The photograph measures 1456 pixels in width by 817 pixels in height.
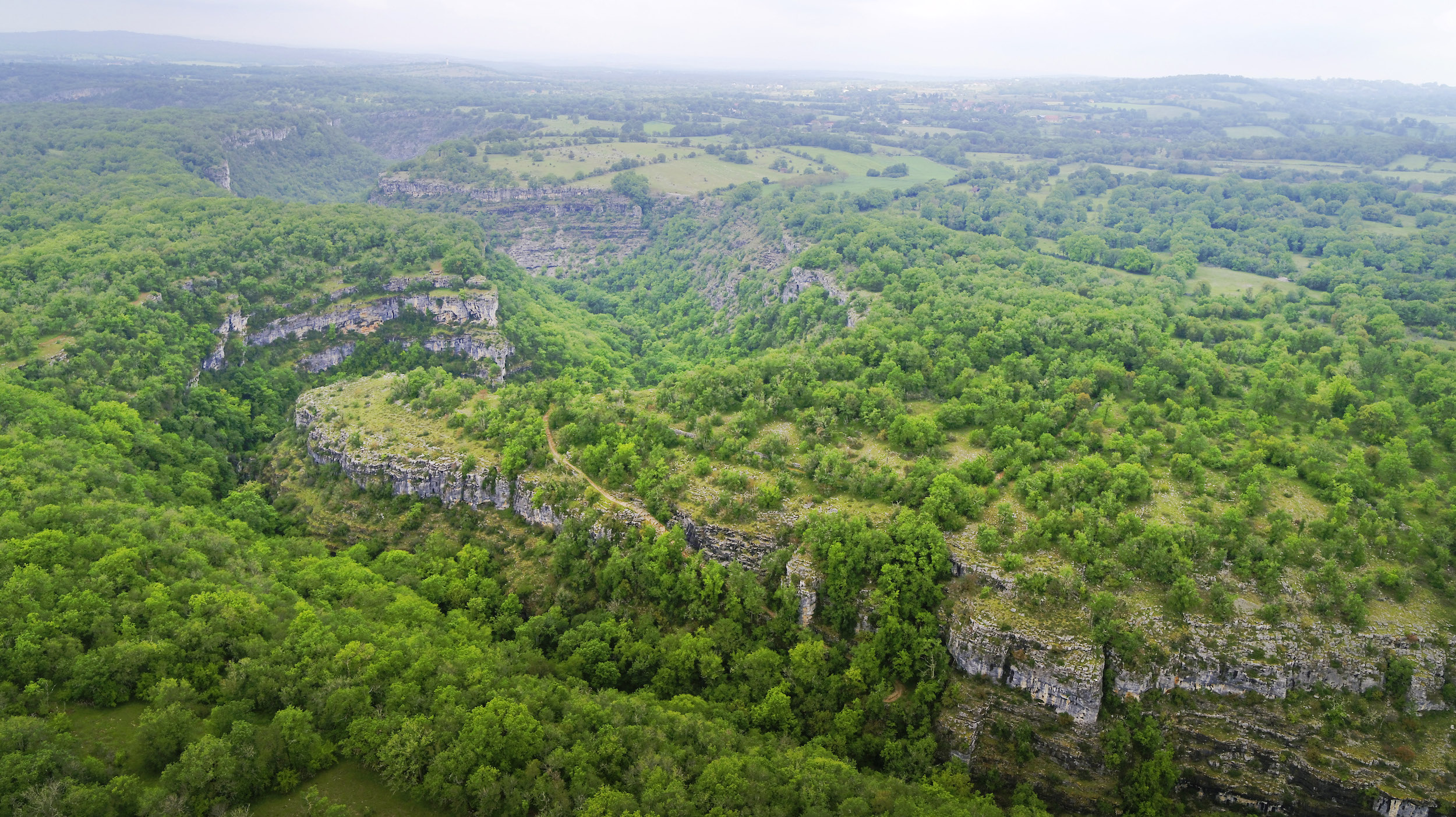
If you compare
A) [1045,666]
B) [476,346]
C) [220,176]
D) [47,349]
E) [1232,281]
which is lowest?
[1045,666]

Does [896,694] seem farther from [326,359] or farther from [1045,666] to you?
[326,359]

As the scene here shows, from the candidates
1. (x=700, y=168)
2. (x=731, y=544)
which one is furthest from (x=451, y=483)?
(x=700, y=168)

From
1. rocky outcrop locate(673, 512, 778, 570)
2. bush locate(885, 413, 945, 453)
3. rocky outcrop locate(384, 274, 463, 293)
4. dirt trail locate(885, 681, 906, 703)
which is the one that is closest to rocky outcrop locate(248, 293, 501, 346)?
rocky outcrop locate(384, 274, 463, 293)

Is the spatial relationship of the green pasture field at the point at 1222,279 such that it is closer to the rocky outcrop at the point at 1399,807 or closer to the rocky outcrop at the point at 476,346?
the rocky outcrop at the point at 1399,807

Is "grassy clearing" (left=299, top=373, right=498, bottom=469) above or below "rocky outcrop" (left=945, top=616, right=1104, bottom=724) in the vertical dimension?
above

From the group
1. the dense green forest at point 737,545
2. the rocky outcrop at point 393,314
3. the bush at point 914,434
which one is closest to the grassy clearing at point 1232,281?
the dense green forest at point 737,545

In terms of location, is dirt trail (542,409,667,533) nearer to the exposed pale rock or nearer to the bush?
the bush

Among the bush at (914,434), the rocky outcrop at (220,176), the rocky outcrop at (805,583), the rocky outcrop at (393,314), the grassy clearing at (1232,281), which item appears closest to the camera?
the rocky outcrop at (805,583)
